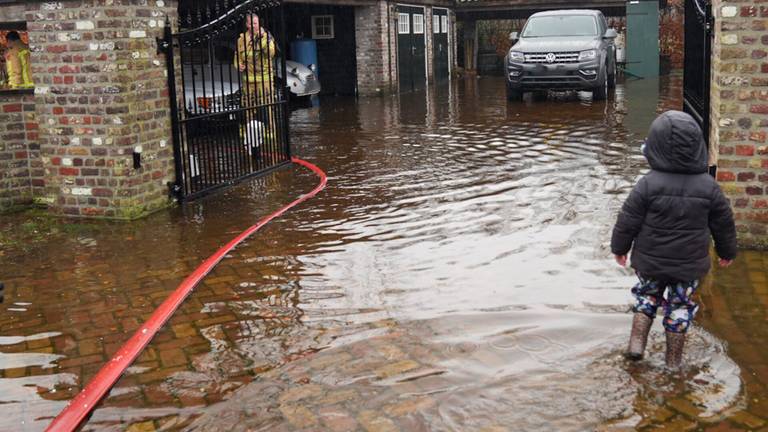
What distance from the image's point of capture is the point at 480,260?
5820 millimetres

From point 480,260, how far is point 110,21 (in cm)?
384

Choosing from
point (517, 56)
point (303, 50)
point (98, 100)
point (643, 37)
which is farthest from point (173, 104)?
point (643, 37)

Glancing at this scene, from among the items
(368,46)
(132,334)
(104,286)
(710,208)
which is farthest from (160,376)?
(368,46)

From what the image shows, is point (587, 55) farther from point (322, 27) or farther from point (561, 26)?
point (322, 27)

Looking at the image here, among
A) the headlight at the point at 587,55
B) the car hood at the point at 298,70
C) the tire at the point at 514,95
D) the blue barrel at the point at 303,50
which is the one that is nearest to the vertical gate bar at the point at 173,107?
the headlight at the point at 587,55

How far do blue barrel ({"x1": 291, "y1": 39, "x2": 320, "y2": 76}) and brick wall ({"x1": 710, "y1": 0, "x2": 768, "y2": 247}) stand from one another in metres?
15.9

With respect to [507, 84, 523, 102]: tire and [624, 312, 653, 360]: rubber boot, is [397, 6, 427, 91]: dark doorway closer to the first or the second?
[507, 84, 523, 102]: tire

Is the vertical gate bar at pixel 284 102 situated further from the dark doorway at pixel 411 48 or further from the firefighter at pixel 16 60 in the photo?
the dark doorway at pixel 411 48

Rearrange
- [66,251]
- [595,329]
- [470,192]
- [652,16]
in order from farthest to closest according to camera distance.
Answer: [652,16] < [470,192] < [66,251] < [595,329]

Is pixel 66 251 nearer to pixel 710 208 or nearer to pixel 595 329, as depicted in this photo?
pixel 595 329

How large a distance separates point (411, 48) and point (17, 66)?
15592mm

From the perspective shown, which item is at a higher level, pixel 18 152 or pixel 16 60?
pixel 16 60

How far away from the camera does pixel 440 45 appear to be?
2688 centimetres

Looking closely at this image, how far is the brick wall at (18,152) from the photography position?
8.05 m
